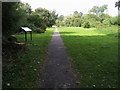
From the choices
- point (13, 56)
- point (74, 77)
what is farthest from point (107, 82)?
point (13, 56)

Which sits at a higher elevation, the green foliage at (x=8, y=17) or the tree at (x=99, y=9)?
the tree at (x=99, y=9)

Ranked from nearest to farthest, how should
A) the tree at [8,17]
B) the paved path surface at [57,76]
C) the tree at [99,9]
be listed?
the paved path surface at [57,76] < the tree at [8,17] < the tree at [99,9]

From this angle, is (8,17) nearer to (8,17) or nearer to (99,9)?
(8,17)

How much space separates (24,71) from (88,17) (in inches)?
2083

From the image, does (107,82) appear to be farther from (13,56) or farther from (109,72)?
(13,56)

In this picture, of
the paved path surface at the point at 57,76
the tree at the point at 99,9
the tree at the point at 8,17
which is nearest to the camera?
the paved path surface at the point at 57,76

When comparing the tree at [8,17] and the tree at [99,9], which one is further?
the tree at [99,9]

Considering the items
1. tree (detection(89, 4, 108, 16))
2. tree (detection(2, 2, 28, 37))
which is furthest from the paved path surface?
tree (detection(89, 4, 108, 16))

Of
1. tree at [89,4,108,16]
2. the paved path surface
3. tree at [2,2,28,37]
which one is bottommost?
the paved path surface

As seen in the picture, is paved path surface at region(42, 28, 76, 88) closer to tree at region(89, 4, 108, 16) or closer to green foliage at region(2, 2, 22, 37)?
green foliage at region(2, 2, 22, 37)

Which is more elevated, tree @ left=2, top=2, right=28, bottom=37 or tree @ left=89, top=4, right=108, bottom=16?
tree @ left=89, top=4, right=108, bottom=16

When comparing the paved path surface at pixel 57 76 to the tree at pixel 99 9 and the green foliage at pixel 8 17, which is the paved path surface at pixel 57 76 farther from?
the tree at pixel 99 9

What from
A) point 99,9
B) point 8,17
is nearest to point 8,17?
point 8,17

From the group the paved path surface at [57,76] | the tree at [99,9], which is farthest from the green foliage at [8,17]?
the tree at [99,9]
